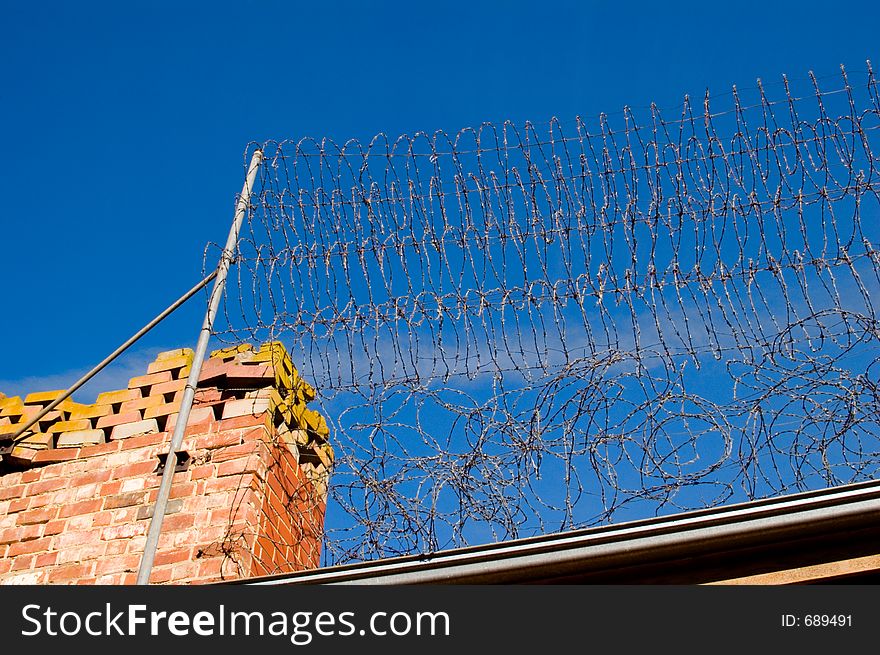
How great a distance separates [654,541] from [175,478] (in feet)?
8.00

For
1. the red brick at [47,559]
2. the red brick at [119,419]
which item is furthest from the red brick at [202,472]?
the red brick at [47,559]

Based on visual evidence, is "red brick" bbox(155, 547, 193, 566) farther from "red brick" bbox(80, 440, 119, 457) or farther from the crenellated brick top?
"red brick" bbox(80, 440, 119, 457)

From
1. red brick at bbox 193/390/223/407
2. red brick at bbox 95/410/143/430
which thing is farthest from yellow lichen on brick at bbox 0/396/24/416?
red brick at bbox 193/390/223/407

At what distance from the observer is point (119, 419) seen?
197 inches

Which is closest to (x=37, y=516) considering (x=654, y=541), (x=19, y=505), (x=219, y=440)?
(x=19, y=505)

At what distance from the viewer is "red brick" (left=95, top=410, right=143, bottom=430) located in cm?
497

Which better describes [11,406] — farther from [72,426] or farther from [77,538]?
[77,538]

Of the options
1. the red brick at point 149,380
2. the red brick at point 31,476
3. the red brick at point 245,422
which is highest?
the red brick at point 149,380

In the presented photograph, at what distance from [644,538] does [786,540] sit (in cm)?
47

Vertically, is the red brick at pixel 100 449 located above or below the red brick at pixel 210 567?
above

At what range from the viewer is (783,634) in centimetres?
280

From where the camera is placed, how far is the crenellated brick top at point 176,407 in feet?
15.7

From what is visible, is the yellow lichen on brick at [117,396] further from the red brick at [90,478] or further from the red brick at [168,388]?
the red brick at [90,478]

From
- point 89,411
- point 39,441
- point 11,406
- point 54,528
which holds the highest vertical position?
point 11,406
